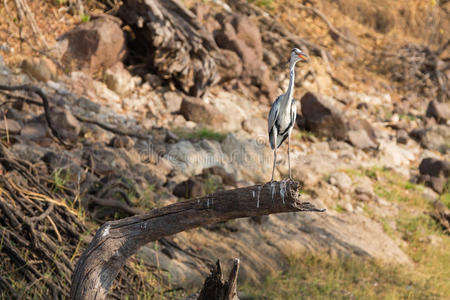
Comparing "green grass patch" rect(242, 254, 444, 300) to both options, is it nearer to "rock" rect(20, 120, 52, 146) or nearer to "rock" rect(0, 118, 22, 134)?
"rock" rect(20, 120, 52, 146)

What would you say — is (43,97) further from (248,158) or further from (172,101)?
(172,101)

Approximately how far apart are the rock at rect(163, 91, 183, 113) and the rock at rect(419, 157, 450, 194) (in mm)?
4284

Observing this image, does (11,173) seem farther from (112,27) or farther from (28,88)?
(112,27)

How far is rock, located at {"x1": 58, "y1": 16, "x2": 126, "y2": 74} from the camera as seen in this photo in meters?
8.01

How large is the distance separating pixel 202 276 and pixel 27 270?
1697 mm

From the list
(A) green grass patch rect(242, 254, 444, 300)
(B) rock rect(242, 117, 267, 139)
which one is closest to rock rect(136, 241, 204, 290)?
(A) green grass patch rect(242, 254, 444, 300)

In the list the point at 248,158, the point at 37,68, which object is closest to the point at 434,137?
the point at 248,158

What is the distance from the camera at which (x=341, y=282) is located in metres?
5.42

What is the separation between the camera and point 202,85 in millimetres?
8875

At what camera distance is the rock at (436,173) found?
8.52 m

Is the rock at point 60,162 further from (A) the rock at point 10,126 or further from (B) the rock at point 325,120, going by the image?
(B) the rock at point 325,120

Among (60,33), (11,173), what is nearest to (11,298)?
(11,173)

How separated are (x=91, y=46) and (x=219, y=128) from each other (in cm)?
238

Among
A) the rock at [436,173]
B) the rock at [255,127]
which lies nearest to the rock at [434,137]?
the rock at [436,173]
